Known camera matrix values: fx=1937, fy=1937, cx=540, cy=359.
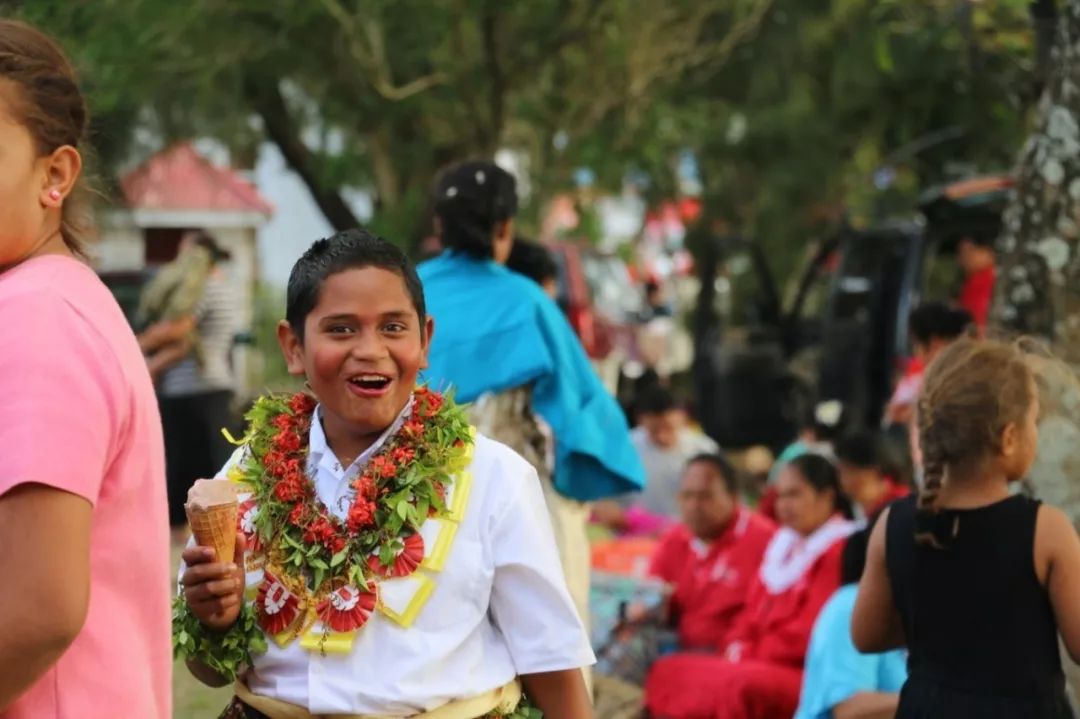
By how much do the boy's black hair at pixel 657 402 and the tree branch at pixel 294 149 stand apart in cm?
243

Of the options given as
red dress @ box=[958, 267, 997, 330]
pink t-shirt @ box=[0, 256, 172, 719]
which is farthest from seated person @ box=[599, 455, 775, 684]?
pink t-shirt @ box=[0, 256, 172, 719]

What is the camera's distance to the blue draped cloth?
5.48 m

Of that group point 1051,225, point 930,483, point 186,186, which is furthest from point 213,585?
point 186,186

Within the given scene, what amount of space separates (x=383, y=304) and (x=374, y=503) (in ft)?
1.08

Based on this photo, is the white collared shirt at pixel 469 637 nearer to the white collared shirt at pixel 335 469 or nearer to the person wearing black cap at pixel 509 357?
the white collared shirt at pixel 335 469

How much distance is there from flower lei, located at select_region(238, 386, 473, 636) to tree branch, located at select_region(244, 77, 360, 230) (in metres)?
9.49

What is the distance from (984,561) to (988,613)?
109 millimetres

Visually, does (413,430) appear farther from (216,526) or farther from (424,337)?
(216,526)

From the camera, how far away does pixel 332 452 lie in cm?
328

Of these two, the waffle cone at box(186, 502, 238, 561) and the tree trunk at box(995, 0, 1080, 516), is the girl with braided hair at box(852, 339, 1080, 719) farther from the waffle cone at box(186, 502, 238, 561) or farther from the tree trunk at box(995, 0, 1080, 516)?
the waffle cone at box(186, 502, 238, 561)

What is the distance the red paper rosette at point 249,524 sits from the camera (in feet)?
10.7

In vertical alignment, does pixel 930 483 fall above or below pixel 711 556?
above

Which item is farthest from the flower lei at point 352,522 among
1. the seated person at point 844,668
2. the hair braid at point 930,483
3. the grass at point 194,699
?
the grass at point 194,699

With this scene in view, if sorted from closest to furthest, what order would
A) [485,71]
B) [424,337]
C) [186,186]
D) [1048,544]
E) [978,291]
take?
[424,337], [1048,544], [978,291], [485,71], [186,186]
